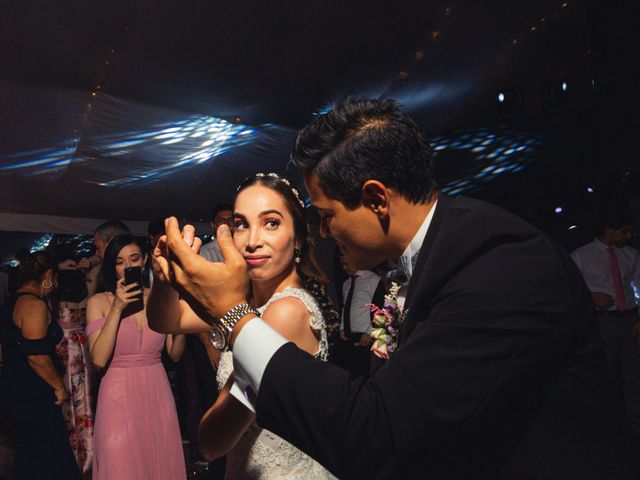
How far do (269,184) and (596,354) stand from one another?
50.1 inches

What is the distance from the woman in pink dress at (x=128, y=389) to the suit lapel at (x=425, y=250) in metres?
2.74

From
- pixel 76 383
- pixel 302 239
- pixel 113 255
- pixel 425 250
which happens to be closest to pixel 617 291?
pixel 302 239

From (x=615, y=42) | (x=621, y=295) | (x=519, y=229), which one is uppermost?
(x=615, y=42)

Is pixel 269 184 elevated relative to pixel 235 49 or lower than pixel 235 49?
lower

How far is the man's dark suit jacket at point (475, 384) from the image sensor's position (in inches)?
33.6

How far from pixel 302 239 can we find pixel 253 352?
1.15 metres

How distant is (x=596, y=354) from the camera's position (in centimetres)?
100

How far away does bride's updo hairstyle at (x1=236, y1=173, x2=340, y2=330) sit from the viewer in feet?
6.63

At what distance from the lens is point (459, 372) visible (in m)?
0.85

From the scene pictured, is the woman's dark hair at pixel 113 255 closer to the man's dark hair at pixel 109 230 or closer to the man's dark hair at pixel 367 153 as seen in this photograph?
the man's dark hair at pixel 109 230

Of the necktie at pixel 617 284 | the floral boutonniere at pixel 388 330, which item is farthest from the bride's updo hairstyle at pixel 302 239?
the necktie at pixel 617 284

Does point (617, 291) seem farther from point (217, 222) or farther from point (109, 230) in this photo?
point (109, 230)

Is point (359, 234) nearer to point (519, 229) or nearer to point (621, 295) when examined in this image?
point (519, 229)

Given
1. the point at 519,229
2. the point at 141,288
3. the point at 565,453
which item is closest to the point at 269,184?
the point at 519,229
